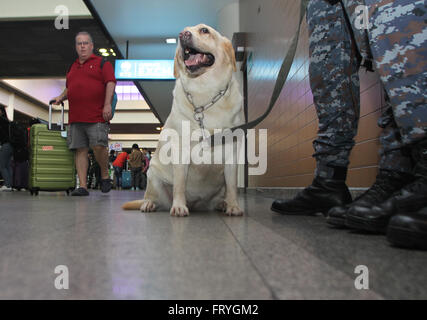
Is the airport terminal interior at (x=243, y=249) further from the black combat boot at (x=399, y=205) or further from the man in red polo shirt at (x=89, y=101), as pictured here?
the man in red polo shirt at (x=89, y=101)

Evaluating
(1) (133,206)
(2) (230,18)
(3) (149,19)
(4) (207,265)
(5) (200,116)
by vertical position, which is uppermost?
(3) (149,19)

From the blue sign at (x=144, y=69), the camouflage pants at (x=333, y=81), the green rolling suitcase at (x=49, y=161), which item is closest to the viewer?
the camouflage pants at (x=333, y=81)

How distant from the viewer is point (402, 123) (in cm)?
99

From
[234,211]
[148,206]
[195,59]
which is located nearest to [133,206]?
[148,206]

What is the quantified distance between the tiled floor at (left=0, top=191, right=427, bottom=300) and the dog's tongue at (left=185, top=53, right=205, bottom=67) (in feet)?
3.92

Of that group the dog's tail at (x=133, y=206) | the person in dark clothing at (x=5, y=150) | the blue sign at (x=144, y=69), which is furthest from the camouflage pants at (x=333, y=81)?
the person in dark clothing at (x=5, y=150)

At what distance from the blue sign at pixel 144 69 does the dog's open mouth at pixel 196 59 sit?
598cm

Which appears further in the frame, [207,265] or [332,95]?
[332,95]

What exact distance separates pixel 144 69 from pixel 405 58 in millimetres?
7583

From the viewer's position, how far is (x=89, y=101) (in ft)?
13.6

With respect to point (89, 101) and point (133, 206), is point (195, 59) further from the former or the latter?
point (89, 101)

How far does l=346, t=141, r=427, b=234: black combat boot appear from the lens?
3.24 ft

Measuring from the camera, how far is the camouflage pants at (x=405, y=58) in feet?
3.11
